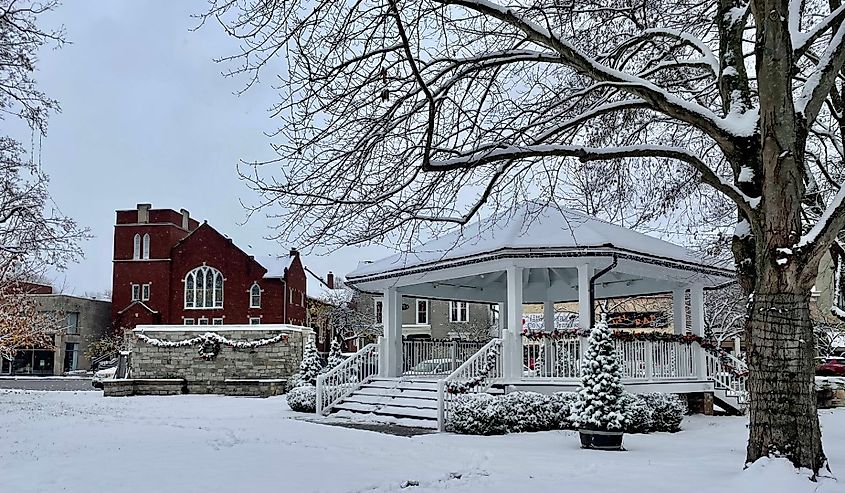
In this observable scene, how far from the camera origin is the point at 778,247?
753 centimetres

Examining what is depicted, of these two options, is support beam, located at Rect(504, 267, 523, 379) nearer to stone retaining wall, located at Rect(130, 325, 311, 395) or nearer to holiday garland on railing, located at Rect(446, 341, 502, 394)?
holiday garland on railing, located at Rect(446, 341, 502, 394)

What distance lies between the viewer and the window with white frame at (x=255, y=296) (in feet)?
147

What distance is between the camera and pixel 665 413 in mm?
13977

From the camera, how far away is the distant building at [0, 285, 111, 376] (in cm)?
4672

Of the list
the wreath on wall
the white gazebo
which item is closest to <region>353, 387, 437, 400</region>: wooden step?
the white gazebo

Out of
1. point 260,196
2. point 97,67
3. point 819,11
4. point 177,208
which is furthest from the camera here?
point 177,208

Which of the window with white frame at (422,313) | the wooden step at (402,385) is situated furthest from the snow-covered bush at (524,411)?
the window with white frame at (422,313)

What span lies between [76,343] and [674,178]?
42665 millimetres

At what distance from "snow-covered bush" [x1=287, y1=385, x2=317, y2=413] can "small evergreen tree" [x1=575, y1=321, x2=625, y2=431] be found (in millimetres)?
7618

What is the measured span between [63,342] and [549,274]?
3687 centimetres

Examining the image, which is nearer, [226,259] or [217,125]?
[217,125]

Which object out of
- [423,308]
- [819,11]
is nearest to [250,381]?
[819,11]

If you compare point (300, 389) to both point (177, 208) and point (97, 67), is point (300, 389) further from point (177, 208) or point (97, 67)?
point (177, 208)

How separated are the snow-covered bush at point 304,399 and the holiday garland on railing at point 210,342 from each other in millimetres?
7861
